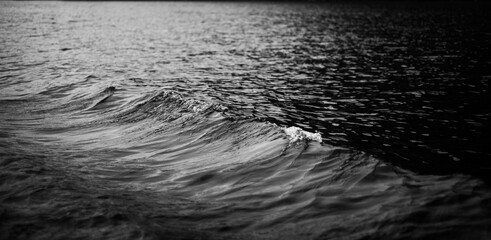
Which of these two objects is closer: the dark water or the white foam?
the dark water

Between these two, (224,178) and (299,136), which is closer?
(224,178)

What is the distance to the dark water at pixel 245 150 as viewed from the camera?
9.52 m

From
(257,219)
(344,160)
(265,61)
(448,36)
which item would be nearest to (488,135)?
(344,160)

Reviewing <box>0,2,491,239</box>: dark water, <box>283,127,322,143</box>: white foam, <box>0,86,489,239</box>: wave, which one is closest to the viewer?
<box>0,2,491,239</box>: dark water

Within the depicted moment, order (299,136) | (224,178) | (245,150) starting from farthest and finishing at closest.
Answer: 1. (299,136)
2. (245,150)
3. (224,178)

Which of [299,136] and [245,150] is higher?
[299,136]

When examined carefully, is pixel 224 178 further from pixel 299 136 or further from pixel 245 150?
pixel 299 136

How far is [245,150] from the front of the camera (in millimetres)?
14773

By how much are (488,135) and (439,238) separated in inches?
425

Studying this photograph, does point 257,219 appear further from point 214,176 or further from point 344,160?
point 344,160

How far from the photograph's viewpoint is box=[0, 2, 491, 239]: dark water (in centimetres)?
952

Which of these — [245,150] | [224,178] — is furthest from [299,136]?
[224,178]

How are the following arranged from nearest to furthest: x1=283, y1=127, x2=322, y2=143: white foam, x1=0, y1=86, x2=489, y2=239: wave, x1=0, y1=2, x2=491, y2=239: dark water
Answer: x1=0, y1=2, x2=491, y2=239: dark water < x1=0, y1=86, x2=489, y2=239: wave < x1=283, y1=127, x2=322, y2=143: white foam

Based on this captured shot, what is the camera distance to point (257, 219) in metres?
9.95
